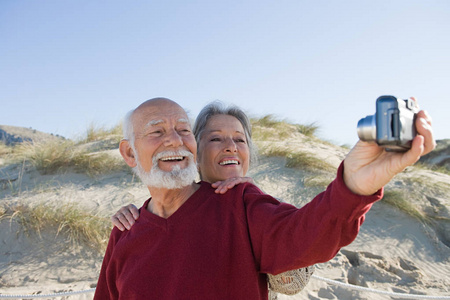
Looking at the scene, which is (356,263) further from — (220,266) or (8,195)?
(8,195)

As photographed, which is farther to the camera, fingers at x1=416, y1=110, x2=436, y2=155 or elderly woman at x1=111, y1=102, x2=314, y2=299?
elderly woman at x1=111, y1=102, x2=314, y2=299

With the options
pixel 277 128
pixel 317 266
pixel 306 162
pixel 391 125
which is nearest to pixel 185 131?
pixel 391 125

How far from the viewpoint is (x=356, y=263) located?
544 centimetres

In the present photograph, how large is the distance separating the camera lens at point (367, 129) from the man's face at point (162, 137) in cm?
119

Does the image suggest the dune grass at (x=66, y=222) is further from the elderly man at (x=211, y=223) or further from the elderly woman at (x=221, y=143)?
the elderly man at (x=211, y=223)

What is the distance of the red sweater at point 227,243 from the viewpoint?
135 centimetres

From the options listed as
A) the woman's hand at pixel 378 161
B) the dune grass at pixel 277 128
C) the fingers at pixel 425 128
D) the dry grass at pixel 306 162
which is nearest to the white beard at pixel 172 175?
the woman's hand at pixel 378 161

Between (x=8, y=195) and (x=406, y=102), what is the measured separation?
266 inches

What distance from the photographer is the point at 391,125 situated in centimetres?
108

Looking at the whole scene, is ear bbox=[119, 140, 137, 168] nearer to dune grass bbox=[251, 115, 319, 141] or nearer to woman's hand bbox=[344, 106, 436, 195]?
woman's hand bbox=[344, 106, 436, 195]

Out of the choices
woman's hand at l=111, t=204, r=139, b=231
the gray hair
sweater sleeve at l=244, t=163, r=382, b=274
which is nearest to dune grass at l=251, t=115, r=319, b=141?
the gray hair

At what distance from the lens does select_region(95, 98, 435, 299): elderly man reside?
126cm

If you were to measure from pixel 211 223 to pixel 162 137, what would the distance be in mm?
619

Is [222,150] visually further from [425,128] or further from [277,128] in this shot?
[277,128]
